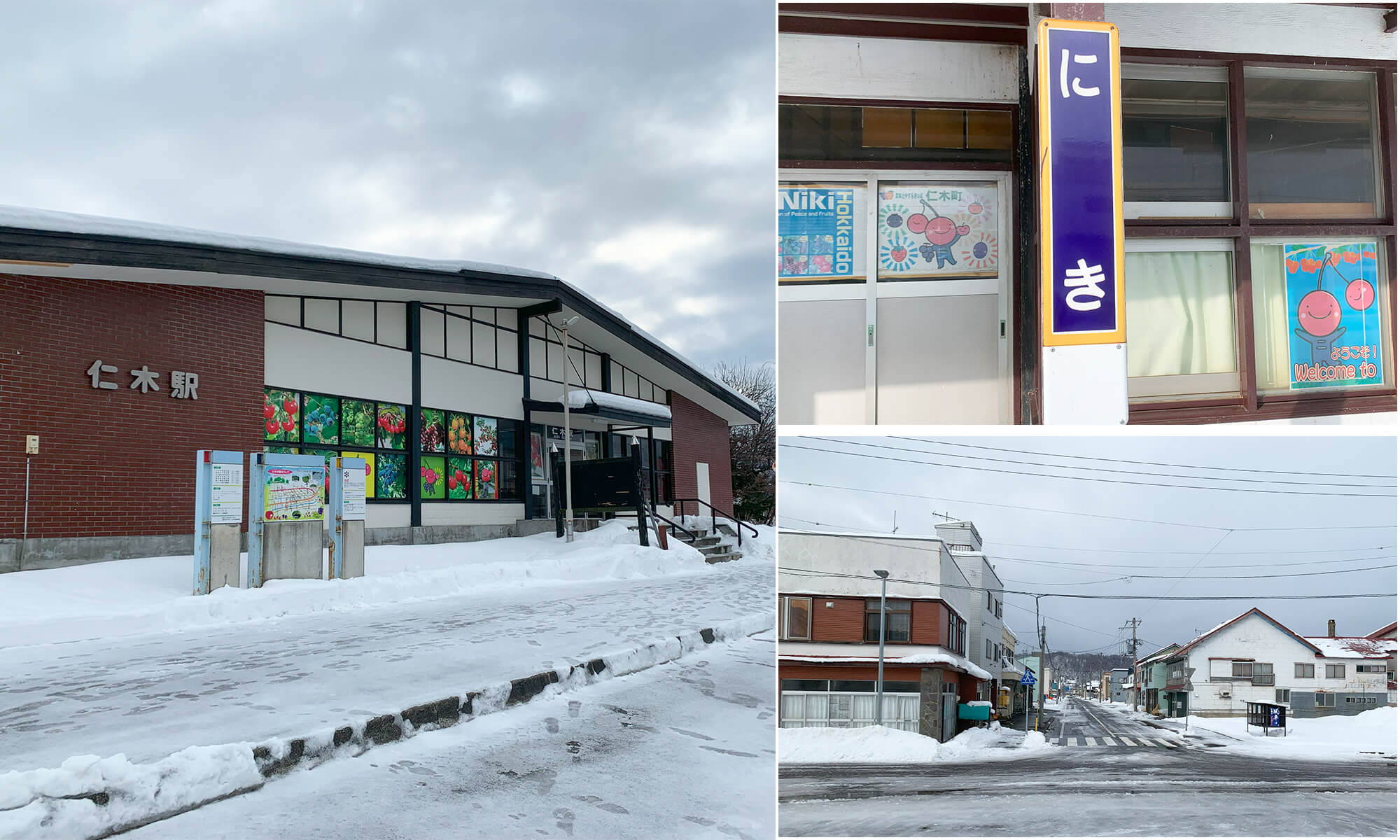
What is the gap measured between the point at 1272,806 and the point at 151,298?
50.9ft

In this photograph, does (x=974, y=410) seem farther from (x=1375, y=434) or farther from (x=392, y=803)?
(x=392, y=803)

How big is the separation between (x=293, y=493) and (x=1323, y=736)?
11536 mm

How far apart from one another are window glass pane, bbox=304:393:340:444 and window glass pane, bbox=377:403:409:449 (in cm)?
99

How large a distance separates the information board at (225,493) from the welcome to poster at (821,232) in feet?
29.7

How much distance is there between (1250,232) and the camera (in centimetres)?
461

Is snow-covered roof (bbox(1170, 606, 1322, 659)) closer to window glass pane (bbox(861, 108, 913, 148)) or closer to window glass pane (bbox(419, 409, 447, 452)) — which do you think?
window glass pane (bbox(861, 108, 913, 148))

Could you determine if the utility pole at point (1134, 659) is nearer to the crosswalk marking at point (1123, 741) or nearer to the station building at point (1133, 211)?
the crosswalk marking at point (1123, 741)

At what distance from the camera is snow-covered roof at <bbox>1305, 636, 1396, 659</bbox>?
2369mm

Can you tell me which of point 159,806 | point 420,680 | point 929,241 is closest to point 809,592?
point 929,241

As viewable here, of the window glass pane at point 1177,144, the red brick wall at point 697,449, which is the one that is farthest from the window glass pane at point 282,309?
the window glass pane at point 1177,144

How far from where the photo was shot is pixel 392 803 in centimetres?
396

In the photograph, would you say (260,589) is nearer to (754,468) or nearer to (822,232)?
(822,232)

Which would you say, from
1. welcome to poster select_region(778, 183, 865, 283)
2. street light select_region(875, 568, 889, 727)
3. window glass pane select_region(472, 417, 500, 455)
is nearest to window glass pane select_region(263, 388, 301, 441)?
window glass pane select_region(472, 417, 500, 455)

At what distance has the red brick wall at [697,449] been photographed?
1091 inches
